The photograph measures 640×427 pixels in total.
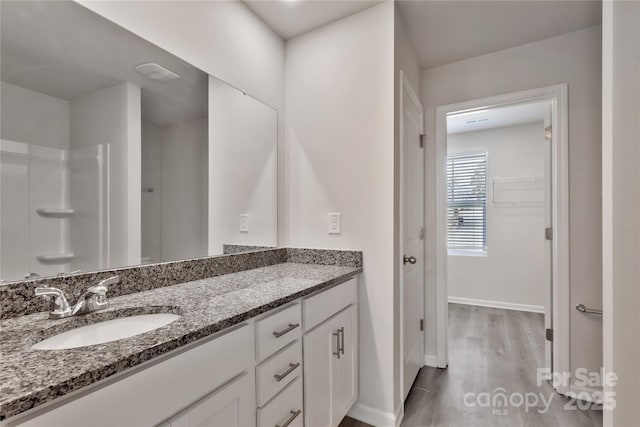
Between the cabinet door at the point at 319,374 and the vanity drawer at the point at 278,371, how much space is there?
6cm

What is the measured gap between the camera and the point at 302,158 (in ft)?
6.64

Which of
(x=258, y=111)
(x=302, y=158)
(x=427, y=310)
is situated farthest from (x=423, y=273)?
(x=258, y=111)

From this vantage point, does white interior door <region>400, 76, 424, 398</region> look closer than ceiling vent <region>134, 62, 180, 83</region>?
No

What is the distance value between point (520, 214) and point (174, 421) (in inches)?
174

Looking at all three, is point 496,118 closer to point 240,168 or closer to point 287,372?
point 240,168

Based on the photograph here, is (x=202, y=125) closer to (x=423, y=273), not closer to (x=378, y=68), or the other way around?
(x=378, y=68)

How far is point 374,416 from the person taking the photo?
1.72 metres

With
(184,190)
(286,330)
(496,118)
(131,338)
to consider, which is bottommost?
(286,330)

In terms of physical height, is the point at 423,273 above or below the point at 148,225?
below

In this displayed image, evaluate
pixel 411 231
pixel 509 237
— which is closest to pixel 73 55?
pixel 411 231

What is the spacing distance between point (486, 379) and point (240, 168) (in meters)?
2.30

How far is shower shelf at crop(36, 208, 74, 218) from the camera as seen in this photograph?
38.5 inches
